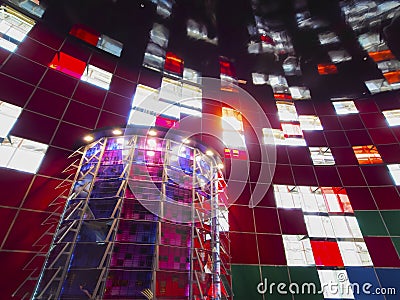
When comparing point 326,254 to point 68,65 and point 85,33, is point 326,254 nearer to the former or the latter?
point 68,65

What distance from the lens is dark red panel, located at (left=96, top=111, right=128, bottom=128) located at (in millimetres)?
13031

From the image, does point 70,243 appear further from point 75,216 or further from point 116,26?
point 116,26

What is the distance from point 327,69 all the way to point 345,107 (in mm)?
3601

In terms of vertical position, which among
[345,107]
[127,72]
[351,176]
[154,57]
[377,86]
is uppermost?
[377,86]

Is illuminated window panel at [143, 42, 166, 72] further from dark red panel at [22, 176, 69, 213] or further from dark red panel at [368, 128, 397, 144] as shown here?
dark red panel at [368, 128, 397, 144]

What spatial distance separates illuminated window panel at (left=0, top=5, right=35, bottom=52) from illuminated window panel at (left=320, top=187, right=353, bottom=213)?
2032 cm

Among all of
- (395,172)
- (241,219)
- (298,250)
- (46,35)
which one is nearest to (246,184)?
(241,219)

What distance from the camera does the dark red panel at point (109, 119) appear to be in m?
13.0

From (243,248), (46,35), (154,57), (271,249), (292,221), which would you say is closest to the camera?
(243,248)

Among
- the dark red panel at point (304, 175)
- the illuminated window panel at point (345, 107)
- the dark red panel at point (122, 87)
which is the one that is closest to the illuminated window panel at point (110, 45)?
the dark red panel at point (122, 87)

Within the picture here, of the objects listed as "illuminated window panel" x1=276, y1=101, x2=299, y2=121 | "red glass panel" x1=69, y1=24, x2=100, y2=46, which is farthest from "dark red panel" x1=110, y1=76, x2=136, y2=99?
"illuminated window panel" x1=276, y1=101, x2=299, y2=121

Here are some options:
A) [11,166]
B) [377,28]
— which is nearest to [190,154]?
[11,166]

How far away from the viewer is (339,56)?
18344 mm

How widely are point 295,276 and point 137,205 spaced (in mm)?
8982
